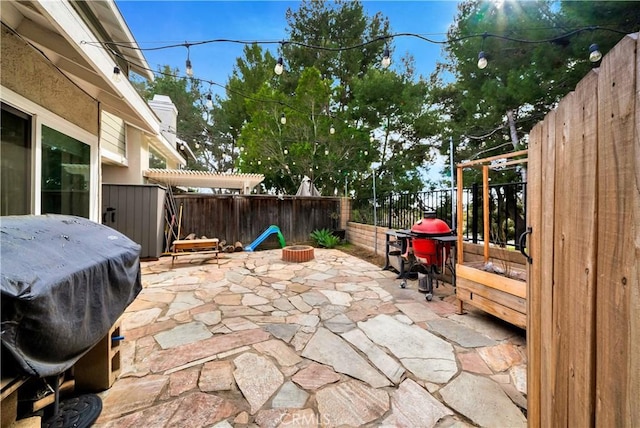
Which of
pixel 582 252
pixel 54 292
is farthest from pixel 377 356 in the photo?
pixel 54 292

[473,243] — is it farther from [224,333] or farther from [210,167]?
[210,167]

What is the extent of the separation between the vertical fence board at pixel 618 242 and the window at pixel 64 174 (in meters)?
4.27

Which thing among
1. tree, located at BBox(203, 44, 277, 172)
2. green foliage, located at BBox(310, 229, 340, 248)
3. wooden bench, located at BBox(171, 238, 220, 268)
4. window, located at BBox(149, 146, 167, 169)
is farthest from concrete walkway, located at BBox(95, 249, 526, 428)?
tree, located at BBox(203, 44, 277, 172)

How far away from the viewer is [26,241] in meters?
1.25

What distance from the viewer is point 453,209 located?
4.41 meters

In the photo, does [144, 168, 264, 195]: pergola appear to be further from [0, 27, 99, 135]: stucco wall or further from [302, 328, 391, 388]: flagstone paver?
[302, 328, 391, 388]: flagstone paver

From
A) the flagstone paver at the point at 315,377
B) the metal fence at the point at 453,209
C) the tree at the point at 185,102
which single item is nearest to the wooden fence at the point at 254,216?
the metal fence at the point at 453,209

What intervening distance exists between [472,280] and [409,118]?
29.1 feet

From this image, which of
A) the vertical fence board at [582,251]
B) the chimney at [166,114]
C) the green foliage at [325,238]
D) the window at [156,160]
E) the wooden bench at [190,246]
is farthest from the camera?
the chimney at [166,114]

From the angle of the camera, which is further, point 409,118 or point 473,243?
point 409,118

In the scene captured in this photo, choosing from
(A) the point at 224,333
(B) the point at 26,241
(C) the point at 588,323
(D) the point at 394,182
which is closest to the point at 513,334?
(C) the point at 588,323

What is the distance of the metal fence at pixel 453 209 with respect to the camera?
3.92 metres

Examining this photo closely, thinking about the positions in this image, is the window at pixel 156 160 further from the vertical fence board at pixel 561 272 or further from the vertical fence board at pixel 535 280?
the vertical fence board at pixel 561 272

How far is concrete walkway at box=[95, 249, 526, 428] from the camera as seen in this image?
5.32 feet
